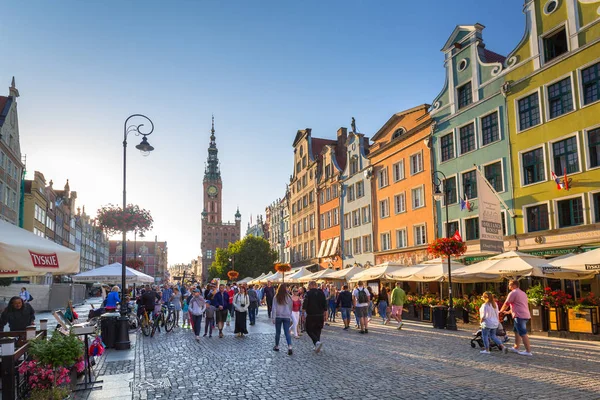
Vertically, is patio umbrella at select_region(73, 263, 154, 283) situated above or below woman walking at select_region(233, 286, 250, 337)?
above

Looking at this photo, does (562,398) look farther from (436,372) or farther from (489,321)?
(489,321)

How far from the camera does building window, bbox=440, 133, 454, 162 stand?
103 ft

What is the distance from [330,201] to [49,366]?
43.8 meters

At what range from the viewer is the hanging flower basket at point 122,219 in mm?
22406

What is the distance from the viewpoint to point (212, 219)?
166 m

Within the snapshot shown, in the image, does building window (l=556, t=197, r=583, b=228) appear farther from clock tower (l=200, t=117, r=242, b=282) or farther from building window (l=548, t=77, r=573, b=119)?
clock tower (l=200, t=117, r=242, b=282)

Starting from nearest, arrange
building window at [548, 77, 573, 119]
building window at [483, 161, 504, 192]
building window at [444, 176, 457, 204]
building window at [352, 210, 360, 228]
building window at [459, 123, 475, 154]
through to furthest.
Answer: building window at [548, 77, 573, 119] → building window at [483, 161, 504, 192] → building window at [459, 123, 475, 154] → building window at [444, 176, 457, 204] → building window at [352, 210, 360, 228]

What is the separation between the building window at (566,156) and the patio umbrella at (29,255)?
2198 cm

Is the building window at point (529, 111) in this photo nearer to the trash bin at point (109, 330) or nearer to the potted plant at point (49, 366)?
the trash bin at point (109, 330)

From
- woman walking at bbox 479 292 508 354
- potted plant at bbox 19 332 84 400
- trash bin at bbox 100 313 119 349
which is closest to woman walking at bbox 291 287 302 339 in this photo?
trash bin at bbox 100 313 119 349

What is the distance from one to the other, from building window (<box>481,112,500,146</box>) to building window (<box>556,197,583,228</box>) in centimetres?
565

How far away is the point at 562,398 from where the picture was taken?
791 centimetres

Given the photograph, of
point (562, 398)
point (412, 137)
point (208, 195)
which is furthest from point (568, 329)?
point (208, 195)

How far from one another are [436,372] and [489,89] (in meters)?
21.8
